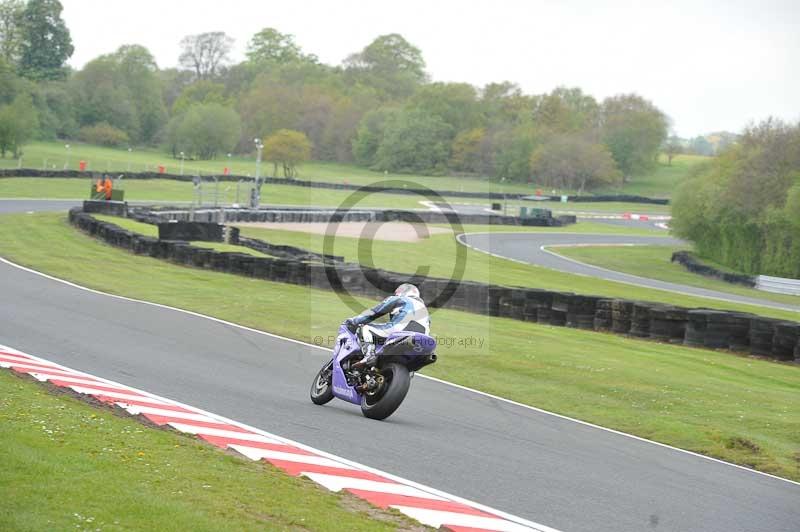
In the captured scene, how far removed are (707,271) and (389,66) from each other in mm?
153538

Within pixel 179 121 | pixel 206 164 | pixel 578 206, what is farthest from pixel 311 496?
pixel 179 121

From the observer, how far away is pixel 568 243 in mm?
56969

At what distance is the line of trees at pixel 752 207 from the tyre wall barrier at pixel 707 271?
198 cm

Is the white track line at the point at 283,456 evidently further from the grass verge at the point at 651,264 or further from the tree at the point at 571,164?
the tree at the point at 571,164

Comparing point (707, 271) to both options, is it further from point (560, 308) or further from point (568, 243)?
point (560, 308)

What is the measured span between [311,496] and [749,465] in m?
5.14

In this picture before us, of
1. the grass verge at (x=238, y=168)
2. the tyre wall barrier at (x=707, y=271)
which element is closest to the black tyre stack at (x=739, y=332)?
the tyre wall barrier at (x=707, y=271)

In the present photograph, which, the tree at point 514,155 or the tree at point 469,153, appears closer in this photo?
the tree at point 514,155

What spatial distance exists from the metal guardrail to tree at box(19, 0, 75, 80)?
350ft

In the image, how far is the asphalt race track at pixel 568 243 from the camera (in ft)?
123

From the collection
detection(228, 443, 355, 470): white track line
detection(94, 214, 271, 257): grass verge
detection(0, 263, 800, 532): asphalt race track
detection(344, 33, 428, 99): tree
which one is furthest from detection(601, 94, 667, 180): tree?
detection(228, 443, 355, 470): white track line

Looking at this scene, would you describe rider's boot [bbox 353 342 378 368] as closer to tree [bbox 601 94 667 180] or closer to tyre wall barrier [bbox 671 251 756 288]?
tyre wall barrier [bbox 671 251 756 288]

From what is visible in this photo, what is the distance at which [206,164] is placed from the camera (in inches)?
4053

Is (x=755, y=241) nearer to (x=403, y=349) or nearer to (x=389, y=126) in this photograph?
(x=403, y=349)
